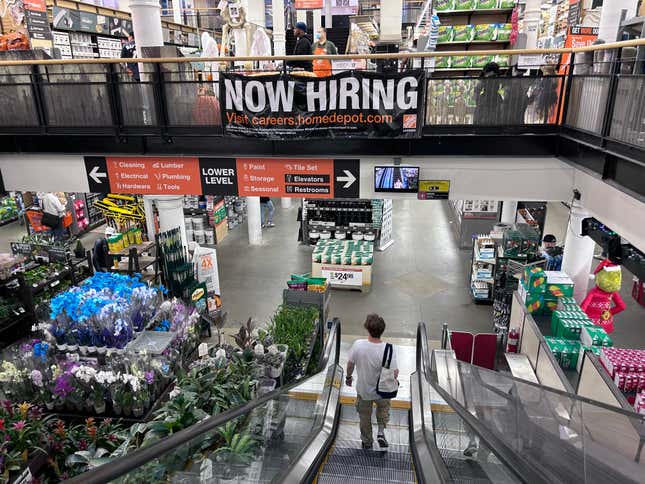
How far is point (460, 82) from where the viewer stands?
6.33 m

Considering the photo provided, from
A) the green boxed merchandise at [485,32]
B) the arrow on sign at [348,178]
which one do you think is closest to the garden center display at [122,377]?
the arrow on sign at [348,178]

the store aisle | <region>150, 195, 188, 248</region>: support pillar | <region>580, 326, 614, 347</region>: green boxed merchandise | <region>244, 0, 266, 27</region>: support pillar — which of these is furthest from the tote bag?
<region>244, 0, 266, 27</region>: support pillar

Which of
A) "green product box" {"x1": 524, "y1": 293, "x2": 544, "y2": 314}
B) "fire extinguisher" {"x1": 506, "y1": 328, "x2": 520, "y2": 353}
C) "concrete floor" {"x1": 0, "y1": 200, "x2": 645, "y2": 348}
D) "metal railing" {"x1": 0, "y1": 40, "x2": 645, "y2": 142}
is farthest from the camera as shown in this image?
"concrete floor" {"x1": 0, "y1": 200, "x2": 645, "y2": 348}

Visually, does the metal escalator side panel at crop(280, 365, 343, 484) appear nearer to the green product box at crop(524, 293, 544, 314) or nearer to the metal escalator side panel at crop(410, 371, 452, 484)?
the metal escalator side panel at crop(410, 371, 452, 484)

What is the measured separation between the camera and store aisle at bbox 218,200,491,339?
9.41 m

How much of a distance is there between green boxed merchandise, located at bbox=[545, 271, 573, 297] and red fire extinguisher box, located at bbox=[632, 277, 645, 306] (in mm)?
4937

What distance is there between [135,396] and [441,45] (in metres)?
12.9

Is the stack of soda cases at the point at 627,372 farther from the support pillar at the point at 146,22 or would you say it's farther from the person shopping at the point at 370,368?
the support pillar at the point at 146,22

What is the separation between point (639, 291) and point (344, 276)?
21.0ft

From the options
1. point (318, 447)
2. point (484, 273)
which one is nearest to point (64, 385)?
point (318, 447)

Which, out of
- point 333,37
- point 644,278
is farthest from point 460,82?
point 333,37

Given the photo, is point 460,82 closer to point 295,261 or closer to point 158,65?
point 158,65

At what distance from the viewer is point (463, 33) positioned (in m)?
12.7

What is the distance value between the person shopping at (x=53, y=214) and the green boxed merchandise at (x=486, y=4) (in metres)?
12.5
